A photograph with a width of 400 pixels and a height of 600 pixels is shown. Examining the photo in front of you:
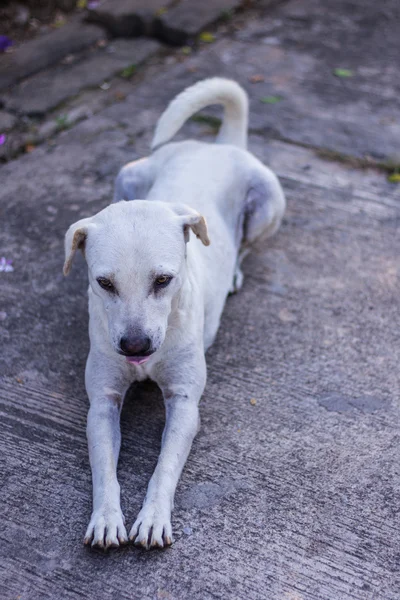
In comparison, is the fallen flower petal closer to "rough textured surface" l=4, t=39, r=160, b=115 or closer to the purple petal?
"rough textured surface" l=4, t=39, r=160, b=115

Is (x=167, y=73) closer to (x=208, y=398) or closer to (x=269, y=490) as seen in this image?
(x=208, y=398)

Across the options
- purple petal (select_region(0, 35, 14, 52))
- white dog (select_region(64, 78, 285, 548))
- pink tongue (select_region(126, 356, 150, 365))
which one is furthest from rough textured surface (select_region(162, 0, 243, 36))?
pink tongue (select_region(126, 356, 150, 365))

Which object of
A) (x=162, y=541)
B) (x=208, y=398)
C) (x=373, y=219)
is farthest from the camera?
(x=373, y=219)

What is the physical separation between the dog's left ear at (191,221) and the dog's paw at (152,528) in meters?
1.03

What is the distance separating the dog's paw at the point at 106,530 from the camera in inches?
90.4

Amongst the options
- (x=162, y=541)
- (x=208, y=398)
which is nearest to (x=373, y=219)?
(x=208, y=398)

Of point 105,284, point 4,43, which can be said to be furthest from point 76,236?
point 4,43

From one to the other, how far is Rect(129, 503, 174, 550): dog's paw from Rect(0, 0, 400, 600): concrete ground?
48mm

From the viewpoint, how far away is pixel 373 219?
4.21m

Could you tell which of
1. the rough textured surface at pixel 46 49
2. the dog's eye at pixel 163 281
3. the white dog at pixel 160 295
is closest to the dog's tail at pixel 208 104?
the white dog at pixel 160 295

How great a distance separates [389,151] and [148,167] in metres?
1.99

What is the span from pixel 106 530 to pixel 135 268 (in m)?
0.90

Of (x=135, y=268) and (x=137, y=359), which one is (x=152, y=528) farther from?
(x=135, y=268)

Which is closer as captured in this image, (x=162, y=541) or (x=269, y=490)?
(x=162, y=541)
